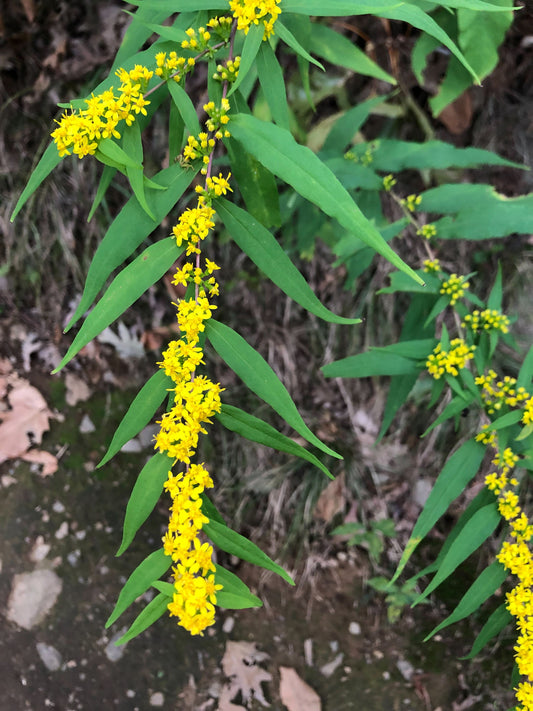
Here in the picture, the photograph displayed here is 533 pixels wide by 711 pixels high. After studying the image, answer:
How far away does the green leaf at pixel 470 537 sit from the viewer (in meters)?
1.71

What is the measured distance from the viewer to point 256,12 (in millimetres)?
1282

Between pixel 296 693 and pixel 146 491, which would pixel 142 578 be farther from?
pixel 296 693

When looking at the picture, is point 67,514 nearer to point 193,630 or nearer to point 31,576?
point 31,576

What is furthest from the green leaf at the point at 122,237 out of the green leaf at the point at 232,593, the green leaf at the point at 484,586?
the green leaf at the point at 484,586

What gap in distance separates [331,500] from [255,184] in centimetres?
213

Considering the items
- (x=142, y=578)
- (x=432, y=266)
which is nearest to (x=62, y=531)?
(x=142, y=578)

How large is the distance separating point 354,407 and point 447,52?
2002mm

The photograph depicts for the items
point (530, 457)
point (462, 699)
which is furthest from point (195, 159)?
point (462, 699)

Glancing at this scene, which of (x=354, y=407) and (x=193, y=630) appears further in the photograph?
(x=354, y=407)

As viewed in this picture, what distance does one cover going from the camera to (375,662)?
300 centimetres

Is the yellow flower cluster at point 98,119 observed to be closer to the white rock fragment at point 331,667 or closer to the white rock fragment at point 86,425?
the white rock fragment at point 86,425

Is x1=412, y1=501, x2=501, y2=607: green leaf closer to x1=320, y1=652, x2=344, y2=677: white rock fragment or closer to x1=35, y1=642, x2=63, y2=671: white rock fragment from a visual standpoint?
x1=320, y1=652, x2=344, y2=677: white rock fragment

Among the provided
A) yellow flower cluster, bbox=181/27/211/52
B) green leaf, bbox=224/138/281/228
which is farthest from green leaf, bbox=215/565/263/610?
yellow flower cluster, bbox=181/27/211/52

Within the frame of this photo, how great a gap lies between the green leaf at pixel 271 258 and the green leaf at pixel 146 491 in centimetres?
53
